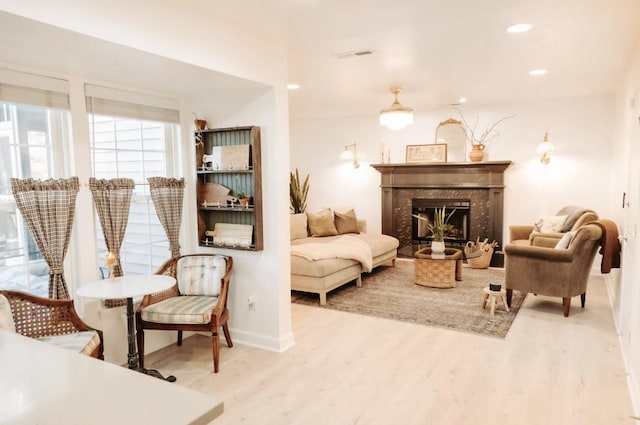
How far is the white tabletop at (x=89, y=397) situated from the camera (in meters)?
0.94

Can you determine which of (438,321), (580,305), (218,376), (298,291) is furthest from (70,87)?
(580,305)

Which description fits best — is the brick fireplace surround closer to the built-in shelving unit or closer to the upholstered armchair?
the upholstered armchair

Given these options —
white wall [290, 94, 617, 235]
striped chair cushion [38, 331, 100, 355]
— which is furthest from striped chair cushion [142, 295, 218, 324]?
white wall [290, 94, 617, 235]

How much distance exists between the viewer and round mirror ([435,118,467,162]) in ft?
21.7

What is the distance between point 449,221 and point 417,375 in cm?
425

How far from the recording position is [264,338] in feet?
11.5

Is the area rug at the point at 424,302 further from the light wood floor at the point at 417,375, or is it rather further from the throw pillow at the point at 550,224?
the throw pillow at the point at 550,224

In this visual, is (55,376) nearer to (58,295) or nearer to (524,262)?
(58,295)

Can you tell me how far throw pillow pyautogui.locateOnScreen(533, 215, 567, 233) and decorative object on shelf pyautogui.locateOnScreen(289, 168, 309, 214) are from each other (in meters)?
3.70

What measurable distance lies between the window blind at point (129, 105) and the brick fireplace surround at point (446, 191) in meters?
4.13

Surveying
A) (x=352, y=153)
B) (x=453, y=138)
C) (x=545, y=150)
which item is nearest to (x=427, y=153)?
(x=453, y=138)

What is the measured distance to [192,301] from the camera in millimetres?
3273

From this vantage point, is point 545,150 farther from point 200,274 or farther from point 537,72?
point 200,274

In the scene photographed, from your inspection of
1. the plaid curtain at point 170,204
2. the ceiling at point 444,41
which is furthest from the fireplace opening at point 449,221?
the plaid curtain at point 170,204
